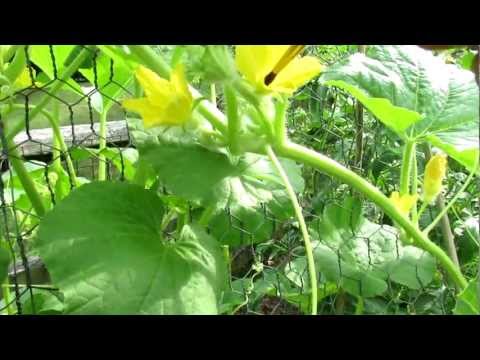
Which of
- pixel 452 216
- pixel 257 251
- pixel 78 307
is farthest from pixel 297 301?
pixel 452 216

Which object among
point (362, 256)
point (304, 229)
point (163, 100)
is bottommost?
point (362, 256)

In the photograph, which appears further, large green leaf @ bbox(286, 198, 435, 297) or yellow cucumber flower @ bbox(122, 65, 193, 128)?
large green leaf @ bbox(286, 198, 435, 297)

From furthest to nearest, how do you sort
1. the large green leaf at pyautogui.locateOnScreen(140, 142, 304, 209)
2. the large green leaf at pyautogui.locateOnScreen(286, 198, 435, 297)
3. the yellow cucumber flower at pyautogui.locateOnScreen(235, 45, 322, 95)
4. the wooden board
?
the wooden board < the large green leaf at pyautogui.locateOnScreen(286, 198, 435, 297) < the large green leaf at pyautogui.locateOnScreen(140, 142, 304, 209) < the yellow cucumber flower at pyautogui.locateOnScreen(235, 45, 322, 95)

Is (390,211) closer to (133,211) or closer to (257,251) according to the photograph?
(133,211)

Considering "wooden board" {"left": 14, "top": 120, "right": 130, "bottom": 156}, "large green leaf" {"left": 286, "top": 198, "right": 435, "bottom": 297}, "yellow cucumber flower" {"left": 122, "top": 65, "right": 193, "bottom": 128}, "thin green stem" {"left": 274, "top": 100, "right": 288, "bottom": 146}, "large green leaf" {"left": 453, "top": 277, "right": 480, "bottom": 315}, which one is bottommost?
"large green leaf" {"left": 286, "top": 198, "right": 435, "bottom": 297}

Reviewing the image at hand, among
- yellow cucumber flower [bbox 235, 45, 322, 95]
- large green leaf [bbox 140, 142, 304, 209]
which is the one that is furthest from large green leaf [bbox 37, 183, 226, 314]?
yellow cucumber flower [bbox 235, 45, 322, 95]

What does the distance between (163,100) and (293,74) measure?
0.10 m

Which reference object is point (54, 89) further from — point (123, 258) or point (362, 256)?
point (362, 256)

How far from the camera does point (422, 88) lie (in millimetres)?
693

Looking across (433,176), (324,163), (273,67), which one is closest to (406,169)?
(433,176)

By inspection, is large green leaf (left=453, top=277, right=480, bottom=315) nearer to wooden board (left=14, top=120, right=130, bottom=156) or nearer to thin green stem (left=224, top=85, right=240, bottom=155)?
thin green stem (left=224, top=85, right=240, bottom=155)

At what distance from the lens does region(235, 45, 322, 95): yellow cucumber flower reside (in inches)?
17.4

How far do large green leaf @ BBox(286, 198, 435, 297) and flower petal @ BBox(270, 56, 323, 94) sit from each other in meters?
0.30

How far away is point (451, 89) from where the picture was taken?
0.69m
